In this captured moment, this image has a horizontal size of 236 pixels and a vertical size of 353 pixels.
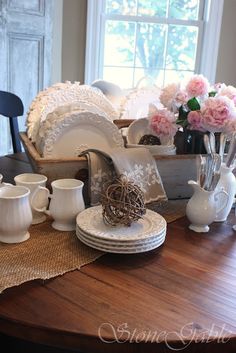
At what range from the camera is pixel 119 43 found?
375 cm

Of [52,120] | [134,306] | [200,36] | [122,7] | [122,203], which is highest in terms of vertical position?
[122,7]

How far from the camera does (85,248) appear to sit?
3.37 ft

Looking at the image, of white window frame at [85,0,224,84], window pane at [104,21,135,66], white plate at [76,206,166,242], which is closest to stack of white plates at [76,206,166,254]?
white plate at [76,206,166,242]

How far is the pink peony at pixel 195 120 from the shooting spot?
126 cm

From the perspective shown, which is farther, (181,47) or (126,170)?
(181,47)

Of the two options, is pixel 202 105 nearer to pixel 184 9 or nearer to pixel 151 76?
pixel 151 76

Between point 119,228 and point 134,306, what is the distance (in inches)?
11.1

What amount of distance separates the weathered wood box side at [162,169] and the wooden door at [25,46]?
189cm

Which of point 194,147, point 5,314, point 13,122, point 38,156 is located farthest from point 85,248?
point 13,122

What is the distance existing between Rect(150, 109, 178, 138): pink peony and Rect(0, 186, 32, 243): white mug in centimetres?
54

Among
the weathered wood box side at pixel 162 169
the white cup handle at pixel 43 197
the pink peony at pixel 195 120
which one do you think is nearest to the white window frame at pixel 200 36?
the weathered wood box side at pixel 162 169

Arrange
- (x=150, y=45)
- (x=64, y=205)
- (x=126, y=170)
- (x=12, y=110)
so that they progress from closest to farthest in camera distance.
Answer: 1. (x=64, y=205)
2. (x=126, y=170)
3. (x=12, y=110)
4. (x=150, y=45)

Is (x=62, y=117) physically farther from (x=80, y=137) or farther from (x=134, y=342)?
(x=134, y=342)

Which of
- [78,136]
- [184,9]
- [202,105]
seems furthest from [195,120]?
[184,9]
